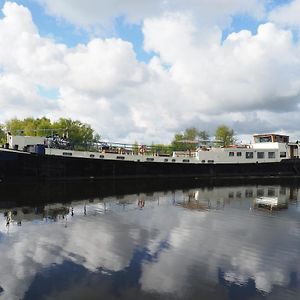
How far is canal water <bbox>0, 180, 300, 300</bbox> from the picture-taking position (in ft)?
31.1

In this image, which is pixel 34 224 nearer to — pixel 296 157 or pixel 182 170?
pixel 182 170

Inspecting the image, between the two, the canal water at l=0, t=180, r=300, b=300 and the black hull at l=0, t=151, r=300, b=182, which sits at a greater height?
the black hull at l=0, t=151, r=300, b=182

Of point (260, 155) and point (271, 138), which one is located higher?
point (271, 138)

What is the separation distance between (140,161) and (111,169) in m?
3.68

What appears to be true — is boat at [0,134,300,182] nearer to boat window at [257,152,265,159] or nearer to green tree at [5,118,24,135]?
boat window at [257,152,265,159]

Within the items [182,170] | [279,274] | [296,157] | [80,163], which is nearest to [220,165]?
[182,170]

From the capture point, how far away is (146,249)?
12.9 metres

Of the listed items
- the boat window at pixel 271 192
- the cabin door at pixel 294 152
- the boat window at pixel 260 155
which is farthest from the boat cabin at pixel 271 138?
the boat window at pixel 271 192

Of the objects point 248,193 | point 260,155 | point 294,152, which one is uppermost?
point 294,152

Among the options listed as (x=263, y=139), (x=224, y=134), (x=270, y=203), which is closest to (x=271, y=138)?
(x=263, y=139)

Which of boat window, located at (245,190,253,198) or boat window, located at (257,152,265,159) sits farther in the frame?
boat window, located at (257,152,265,159)

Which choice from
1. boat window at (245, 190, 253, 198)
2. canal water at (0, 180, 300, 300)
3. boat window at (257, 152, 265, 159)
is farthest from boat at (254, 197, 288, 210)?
boat window at (257, 152, 265, 159)

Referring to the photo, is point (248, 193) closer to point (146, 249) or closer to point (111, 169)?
point (111, 169)

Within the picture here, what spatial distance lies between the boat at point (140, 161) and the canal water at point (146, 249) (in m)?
9.98
